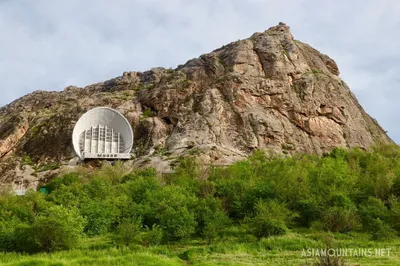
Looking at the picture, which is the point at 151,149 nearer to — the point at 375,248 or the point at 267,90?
the point at 267,90

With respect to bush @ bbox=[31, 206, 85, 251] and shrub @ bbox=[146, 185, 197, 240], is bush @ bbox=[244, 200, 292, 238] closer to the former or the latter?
shrub @ bbox=[146, 185, 197, 240]

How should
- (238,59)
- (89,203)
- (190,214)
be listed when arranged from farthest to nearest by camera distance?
(238,59)
(89,203)
(190,214)

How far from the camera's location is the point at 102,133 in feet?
204

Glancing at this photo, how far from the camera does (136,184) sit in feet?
115

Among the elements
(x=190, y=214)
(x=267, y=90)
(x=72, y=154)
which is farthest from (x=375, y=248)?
(x=72, y=154)

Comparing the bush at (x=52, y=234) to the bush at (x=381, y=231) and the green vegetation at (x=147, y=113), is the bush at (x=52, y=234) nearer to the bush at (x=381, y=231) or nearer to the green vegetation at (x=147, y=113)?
the bush at (x=381, y=231)

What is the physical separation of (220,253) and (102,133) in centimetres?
4411

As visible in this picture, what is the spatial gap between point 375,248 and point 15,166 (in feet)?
171

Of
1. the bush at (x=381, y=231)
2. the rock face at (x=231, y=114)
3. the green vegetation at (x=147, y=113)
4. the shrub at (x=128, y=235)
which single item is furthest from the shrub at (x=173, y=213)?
the green vegetation at (x=147, y=113)

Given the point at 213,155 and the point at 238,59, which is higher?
the point at 238,59

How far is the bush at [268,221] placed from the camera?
24.0 m

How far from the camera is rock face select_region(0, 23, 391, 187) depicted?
5878 centimetres

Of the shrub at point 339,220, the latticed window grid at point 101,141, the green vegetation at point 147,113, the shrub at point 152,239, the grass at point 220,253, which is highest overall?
the green vegetation at point 147,113

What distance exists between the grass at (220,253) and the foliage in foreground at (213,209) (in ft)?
2.90
